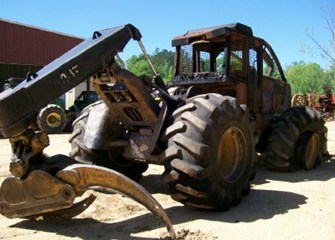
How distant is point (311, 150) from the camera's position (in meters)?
7.93

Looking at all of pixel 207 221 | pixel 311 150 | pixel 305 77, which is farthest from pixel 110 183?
pixel 305 77

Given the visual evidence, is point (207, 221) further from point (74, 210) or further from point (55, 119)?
point (55, 119)

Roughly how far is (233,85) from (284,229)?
3.30 m

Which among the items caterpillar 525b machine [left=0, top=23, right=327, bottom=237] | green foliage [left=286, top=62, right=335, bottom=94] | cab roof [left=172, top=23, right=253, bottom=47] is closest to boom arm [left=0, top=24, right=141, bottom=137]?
caterpillar 525b machine [left=0, top=23, right=327, bottom=237]

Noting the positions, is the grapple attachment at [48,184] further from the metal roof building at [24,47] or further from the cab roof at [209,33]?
the metal roof building at [24,47]

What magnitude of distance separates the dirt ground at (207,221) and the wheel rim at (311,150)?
1.51 m

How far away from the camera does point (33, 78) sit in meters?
4.16

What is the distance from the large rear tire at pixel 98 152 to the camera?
227 inches

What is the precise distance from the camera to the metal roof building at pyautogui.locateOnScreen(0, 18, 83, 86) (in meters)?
22.7

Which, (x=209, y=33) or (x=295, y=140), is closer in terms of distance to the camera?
(x=209, y=33)

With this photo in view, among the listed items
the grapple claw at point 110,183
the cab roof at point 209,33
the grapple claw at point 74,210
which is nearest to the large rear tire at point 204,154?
the grapple claw at point 110,183

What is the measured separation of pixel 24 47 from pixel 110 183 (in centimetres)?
2162

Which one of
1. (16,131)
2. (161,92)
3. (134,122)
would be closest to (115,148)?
(134,122)

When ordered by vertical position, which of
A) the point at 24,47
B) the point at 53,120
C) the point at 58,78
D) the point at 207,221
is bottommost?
the point at 207,221
